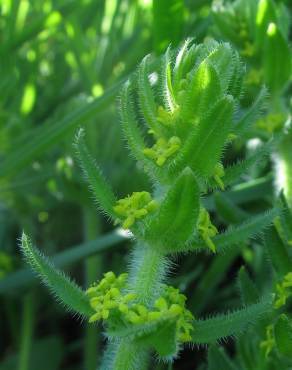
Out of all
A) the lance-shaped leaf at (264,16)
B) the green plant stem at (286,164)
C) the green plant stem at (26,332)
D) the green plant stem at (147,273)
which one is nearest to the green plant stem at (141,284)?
the green plant stem at (147,273)

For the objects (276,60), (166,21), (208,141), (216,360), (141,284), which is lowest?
(216,360)

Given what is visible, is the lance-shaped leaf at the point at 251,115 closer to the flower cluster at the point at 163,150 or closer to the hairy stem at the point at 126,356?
the flower cluster at the point at 163,150

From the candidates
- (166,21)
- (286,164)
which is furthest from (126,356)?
(166,21)

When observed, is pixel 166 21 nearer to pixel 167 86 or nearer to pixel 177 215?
pixel 167 86

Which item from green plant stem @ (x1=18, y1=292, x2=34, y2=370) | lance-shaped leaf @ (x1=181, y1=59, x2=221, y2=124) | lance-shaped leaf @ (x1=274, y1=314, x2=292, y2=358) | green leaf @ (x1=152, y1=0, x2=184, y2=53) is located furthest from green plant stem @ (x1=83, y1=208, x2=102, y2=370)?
lance-shaped leaf @ (x1=181, y1=59, x2=221, y2=124)

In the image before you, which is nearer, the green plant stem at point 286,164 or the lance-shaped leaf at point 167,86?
the lance-shaped leaf at point 167,86

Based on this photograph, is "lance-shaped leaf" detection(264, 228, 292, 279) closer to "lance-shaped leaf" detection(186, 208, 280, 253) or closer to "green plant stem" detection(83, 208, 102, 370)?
"lance-shaped leaf" detection(186, 208, 280, 253)
